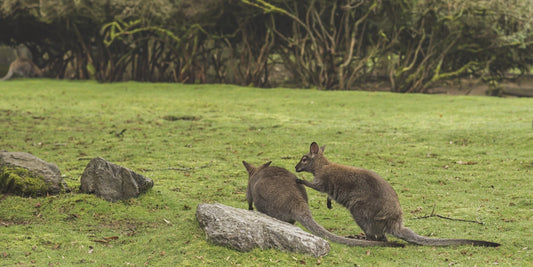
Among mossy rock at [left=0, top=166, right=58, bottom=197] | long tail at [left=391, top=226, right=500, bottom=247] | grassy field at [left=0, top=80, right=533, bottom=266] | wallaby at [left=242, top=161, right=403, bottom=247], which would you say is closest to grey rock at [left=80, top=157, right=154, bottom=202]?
grassy field at [left=0, top=80, right=533, bottom=266]

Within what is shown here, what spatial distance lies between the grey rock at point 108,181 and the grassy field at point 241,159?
149 mm

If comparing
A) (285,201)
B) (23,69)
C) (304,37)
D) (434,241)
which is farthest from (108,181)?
(23,69)

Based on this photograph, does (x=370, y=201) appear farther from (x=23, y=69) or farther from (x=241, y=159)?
(x=23, y=69)

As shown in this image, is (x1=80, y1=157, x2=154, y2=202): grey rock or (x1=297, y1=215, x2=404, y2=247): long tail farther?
(x1=80, y1=157, x2=154, y2=202): grey rock

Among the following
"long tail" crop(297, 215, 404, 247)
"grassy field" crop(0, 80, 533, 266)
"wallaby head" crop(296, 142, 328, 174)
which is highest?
"wallaby head" crop(296, 142, 328, 174)

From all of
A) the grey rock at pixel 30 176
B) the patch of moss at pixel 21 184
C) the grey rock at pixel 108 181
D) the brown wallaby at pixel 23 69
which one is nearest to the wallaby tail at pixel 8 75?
the brown wallaby at pixel 23 69

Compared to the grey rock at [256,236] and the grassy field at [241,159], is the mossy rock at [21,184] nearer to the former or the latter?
the grassy field at [241,159]

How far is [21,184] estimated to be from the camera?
799cm

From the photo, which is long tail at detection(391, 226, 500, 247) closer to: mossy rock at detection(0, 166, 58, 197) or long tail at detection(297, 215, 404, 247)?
long tail at detection(297, 215, 404, 247)

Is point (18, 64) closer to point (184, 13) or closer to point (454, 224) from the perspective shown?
point (184, 13)

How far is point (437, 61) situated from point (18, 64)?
23.1m

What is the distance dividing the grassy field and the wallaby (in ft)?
0.72

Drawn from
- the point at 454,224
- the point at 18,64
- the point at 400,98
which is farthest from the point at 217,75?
the point at 454,224

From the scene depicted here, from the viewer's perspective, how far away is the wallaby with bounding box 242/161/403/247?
251 inches
